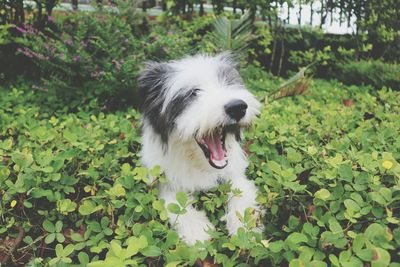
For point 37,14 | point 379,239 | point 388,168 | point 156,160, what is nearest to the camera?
point 379,239

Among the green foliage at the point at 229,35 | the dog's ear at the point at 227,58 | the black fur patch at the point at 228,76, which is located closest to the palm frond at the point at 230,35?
the green foliage at the point at 229,35

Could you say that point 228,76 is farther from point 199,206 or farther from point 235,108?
point 199,206

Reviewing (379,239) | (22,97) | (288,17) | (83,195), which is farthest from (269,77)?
(379,239)

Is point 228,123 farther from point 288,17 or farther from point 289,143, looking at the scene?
point 288,17

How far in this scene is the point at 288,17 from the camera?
26.7ft

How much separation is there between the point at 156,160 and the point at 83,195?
Result: 22.0 inches

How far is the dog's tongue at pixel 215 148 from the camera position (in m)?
2.48

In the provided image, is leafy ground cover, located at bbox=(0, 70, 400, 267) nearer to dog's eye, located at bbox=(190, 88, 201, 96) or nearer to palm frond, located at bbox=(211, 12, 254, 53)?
dog's eye, located at bbox=(190, 88, 201, 96)

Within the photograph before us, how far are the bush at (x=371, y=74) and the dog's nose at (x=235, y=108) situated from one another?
5469mm

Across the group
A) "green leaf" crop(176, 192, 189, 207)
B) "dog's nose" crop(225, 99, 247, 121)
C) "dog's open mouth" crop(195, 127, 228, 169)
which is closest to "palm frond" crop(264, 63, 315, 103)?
"dog's open mouth" crop(195, 127, 228, 169)

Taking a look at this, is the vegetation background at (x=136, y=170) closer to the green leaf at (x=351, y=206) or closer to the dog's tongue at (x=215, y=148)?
the green leaf at (x=351, y=206)

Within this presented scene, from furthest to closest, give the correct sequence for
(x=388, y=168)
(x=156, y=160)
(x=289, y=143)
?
(x=289, y=143) → (x=156, y=160) → (x=388, y=168)

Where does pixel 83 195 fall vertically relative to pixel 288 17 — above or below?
below

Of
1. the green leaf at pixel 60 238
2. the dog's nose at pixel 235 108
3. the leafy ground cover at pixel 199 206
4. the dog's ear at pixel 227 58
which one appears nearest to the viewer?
the leafy ground cover at pixel 199 206
